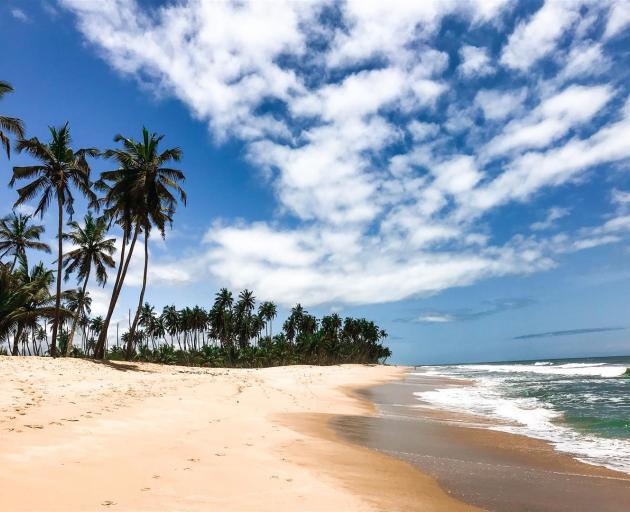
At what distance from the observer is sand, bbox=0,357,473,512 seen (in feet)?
17.0

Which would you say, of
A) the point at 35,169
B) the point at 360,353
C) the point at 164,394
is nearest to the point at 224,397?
the point at 164,394

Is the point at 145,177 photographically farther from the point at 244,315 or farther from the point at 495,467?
the point at 244,315

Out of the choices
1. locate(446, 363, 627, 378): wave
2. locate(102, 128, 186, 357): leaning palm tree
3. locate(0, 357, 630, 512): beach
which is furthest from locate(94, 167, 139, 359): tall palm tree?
locate(446, 363, 627, 378): wave

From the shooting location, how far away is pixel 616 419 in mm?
15562

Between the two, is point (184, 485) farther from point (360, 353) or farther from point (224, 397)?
point (360, 353)

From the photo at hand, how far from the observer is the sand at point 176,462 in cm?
517

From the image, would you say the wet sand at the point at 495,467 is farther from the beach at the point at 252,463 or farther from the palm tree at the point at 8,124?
the palm tree at the point at 8,124

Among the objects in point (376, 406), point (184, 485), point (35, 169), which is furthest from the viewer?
point (35, 169)

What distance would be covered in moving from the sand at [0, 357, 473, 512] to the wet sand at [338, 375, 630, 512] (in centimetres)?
62

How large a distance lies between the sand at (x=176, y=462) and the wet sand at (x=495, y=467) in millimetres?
622

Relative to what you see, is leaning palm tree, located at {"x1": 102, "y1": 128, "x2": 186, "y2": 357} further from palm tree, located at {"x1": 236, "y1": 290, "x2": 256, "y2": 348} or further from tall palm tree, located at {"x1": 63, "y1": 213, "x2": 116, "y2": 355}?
palm tree, located at {"x1": 236, "y1": 290, "x2": 256, "y2": 348}

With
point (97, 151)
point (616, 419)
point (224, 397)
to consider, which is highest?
point (97, 151)

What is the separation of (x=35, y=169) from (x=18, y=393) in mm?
20679

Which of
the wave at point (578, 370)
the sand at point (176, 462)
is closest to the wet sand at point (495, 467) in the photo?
the sand at point (176, 462)
